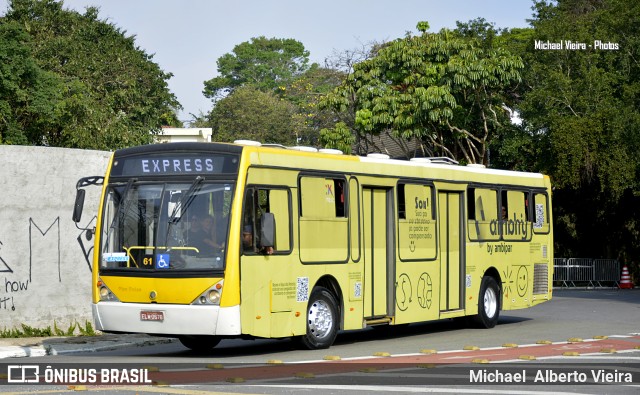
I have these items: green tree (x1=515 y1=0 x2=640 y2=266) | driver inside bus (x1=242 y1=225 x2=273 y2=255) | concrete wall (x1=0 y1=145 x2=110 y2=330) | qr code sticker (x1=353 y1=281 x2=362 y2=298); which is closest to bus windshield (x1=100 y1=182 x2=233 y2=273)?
driver inside bus (x1=242 y1=225 x2=273 y2=255)

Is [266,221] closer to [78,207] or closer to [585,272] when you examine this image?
[78,207]

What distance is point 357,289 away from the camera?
1784cm

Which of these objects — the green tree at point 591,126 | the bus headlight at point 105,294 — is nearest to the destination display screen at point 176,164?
the bus headlight at point 105,294

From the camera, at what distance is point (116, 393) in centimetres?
1125

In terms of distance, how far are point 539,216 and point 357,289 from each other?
25.5 ft

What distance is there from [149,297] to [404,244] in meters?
5.36

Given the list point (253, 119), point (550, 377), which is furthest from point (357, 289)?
point (253, 119)

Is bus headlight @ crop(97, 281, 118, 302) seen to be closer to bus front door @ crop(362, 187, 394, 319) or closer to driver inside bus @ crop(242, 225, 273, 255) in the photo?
driver inside bus @ crop(242, 225, 273, 255)

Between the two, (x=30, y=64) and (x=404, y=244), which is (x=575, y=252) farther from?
(x=404, y=244)

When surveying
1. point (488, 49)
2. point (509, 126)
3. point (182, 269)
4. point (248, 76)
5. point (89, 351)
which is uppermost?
point (248, 76)

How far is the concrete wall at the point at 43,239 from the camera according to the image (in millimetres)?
19047

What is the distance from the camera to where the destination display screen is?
15703 mm

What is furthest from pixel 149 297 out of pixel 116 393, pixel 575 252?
pixel 575 252

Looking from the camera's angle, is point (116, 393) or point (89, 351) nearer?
point (116, 393)
